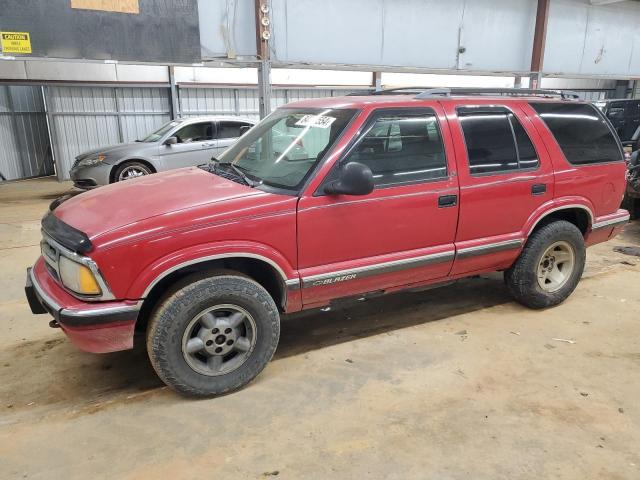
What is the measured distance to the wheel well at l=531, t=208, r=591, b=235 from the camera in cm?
428

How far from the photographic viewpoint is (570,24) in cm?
1045

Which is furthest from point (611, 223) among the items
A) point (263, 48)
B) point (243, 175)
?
point (263, 48)

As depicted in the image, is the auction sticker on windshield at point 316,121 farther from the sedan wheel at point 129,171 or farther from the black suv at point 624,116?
the black suv at point 624,116

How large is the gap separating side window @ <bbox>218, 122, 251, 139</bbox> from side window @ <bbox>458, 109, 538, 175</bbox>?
23.4ft

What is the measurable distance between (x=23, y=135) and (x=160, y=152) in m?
6.63

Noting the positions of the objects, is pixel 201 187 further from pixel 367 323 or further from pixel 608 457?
pixel 608 457

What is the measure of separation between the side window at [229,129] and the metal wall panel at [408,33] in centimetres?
281

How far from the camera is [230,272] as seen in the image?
308 cm

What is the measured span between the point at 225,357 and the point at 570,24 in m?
10.9

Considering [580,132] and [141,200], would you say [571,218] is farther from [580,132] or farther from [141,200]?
[141,200]

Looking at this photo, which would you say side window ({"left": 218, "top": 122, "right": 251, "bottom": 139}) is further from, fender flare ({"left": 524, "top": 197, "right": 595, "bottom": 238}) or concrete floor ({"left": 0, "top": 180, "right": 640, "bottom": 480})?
fender flare ({"left": 524, "top": 197, "right": 595, "bottom": 238})

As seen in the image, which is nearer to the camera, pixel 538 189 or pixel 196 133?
pixel 538 189

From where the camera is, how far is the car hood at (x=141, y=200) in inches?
113

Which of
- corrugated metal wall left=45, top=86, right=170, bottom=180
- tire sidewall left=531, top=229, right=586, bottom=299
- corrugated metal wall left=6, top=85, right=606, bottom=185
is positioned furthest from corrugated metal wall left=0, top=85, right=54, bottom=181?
tire sidewall left=531, top=229, right=586, bottom=299
